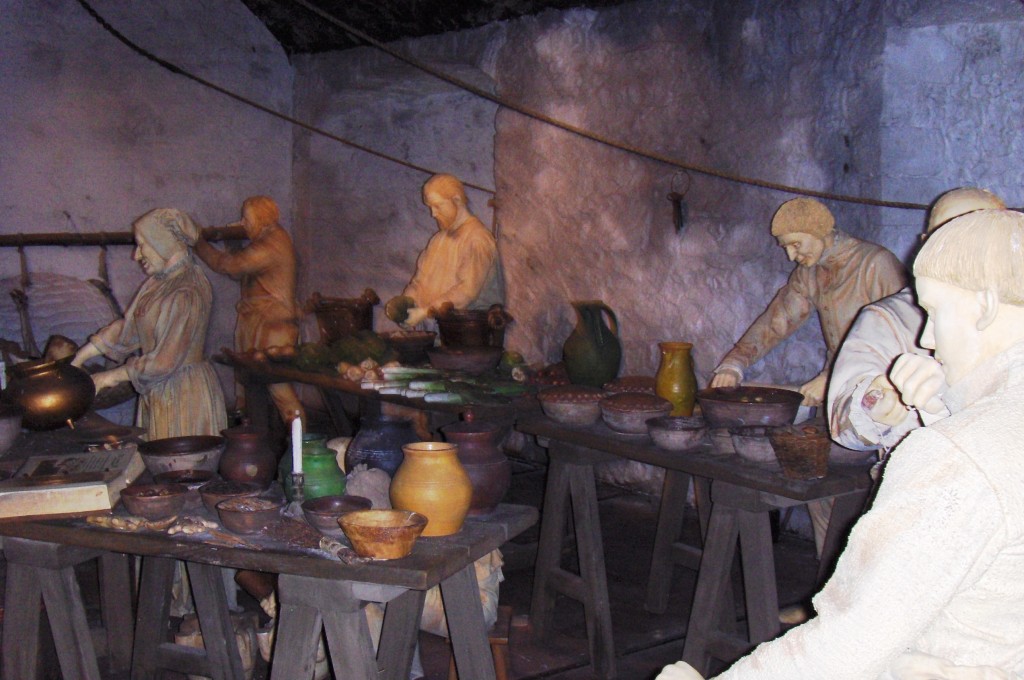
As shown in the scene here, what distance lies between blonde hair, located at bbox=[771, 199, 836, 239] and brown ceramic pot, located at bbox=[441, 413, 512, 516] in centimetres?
171

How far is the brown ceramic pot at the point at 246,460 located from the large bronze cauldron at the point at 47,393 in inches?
51.7

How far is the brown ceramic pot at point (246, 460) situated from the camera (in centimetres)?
299

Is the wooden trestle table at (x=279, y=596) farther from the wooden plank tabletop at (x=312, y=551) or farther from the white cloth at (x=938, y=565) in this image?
the white cloth at (x=938, y=565)

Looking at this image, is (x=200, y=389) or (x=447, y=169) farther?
(x=447, y=169)

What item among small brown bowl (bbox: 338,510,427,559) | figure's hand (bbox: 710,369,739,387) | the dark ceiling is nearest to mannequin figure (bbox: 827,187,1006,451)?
small brown bowl (bbox: 338,510,427,559)

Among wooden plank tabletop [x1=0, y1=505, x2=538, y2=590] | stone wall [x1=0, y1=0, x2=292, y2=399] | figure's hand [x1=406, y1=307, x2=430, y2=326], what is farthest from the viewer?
stone wall [x1=0, y1=0, x2=292, y2=399]

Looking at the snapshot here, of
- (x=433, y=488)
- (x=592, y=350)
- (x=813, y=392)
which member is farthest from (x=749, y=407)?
(x=433, y=488)

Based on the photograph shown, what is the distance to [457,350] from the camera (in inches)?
223

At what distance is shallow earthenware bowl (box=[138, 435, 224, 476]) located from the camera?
309cm

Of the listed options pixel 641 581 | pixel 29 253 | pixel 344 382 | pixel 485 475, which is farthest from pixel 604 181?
pixel 29 253

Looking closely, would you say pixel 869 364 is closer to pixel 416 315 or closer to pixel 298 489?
pixel 298 489

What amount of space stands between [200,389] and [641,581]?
2.43 metres

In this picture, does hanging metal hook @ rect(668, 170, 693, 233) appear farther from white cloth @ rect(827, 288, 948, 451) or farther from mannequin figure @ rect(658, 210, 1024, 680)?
mannequin figure @ rect(658, 210, 1024, 680)

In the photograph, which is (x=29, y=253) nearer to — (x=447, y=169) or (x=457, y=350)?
(x=447, y=169)
